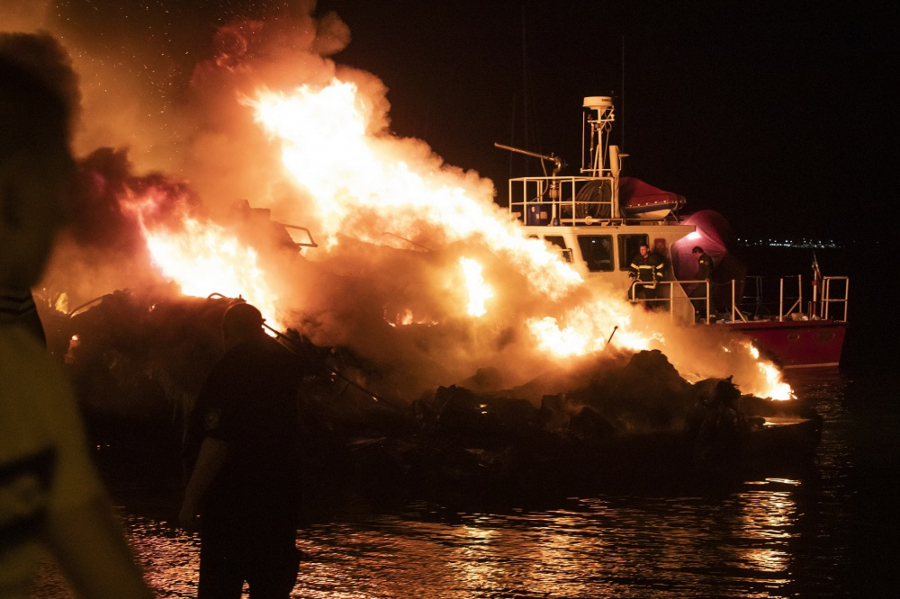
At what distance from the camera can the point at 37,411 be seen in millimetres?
1433

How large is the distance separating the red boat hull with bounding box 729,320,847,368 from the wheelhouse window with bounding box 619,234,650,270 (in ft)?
12.5

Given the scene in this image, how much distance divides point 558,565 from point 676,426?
565cm

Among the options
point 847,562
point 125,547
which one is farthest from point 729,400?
point 125,547

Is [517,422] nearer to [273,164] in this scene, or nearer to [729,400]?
[729,400]

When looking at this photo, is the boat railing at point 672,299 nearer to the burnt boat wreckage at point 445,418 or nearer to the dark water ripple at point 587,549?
the burnt boat wreckage at point 445,418

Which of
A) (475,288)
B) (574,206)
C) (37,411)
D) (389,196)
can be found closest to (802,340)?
(574,206)

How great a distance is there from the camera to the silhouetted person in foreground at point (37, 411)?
1425 mm

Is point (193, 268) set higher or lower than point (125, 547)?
higher

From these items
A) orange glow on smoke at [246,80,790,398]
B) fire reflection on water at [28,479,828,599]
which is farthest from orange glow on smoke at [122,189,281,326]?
fire reflection on water at [28,479,828,599]

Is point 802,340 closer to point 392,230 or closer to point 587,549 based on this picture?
point 392,230

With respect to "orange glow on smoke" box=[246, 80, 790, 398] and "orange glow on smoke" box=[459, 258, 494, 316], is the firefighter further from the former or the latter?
"orange glow on smoke" box=[459, 258, 494, 316]

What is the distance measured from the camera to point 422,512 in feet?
37.9

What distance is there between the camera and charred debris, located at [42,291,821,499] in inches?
517

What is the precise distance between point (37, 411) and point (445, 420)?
1190cm
